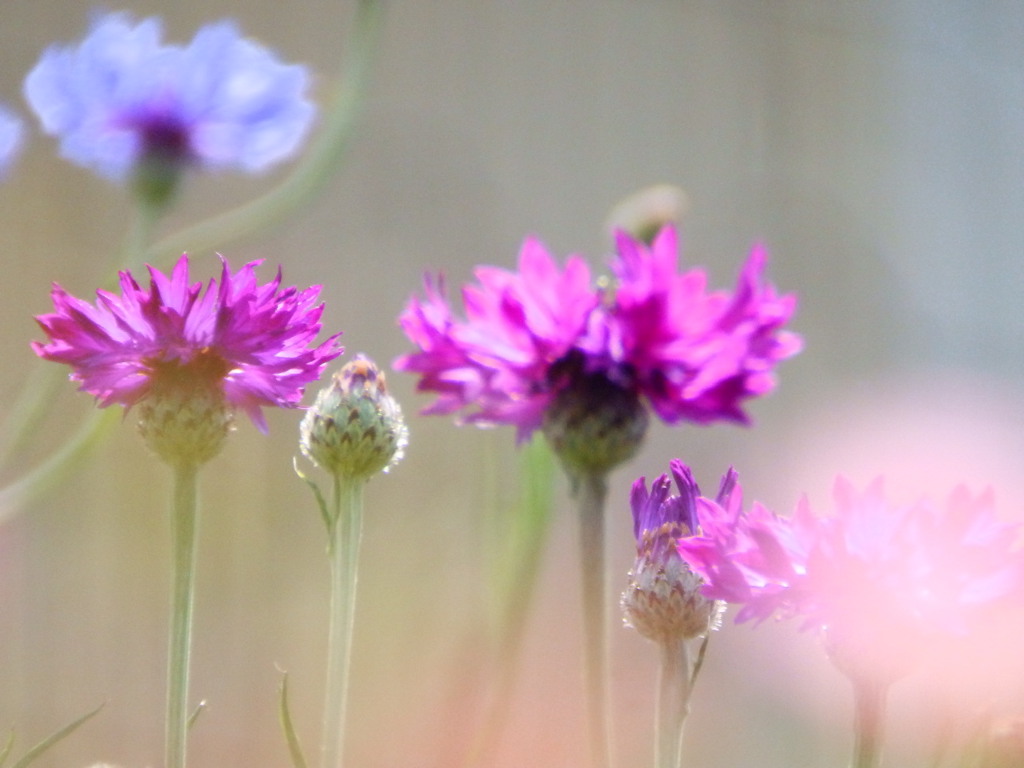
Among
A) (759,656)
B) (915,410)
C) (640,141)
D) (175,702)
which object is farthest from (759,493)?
(175,702)

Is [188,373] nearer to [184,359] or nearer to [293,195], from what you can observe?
[184,359]

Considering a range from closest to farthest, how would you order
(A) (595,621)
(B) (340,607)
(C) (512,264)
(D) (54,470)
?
(A) (595,621) < (B) (340,607) < (D) (54,470) < (C) (512,264)

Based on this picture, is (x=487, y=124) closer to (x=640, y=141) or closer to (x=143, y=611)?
(x=640, y=141)

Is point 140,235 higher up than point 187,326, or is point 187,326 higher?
point 140,235

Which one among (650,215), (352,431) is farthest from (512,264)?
(352,431)

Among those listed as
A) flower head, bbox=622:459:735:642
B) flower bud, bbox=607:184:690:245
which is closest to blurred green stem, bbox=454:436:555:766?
flower head, bbox=622:459:735:642

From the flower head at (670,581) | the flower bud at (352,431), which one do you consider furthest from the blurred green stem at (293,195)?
the flower head at (670,581)

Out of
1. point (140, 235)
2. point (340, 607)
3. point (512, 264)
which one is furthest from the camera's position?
point (512, 264)
